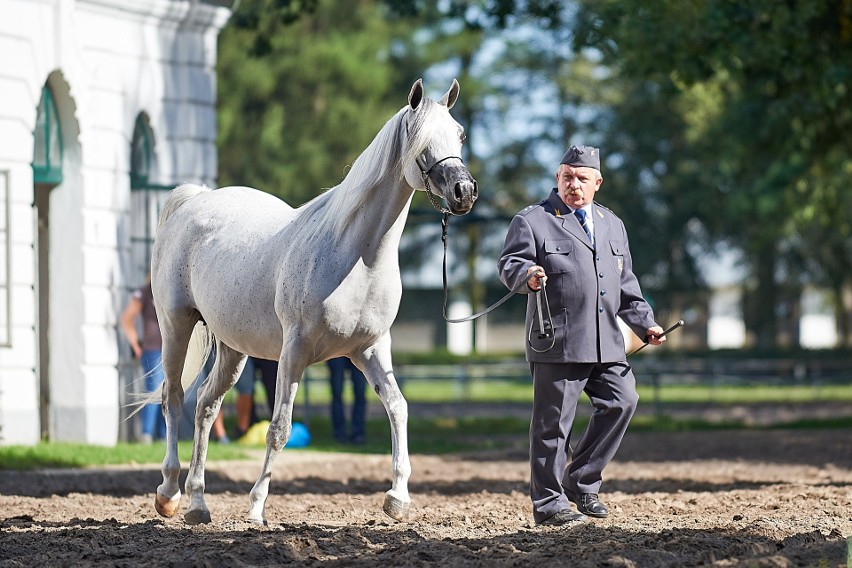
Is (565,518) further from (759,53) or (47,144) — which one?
(47,144)

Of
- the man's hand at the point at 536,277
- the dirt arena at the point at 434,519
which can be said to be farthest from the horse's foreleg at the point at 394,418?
the man's hand at the point at 536,277

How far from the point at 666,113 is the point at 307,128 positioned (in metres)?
11.2

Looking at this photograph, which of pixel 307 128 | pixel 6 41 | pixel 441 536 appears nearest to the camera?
pixel 441 536

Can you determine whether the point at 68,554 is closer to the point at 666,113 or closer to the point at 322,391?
the point at 322,391

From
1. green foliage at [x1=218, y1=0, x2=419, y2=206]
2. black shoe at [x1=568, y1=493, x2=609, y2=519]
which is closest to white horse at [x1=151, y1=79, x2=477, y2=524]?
black shoe at [x1=568, y1=493, x2=609, y2=519]

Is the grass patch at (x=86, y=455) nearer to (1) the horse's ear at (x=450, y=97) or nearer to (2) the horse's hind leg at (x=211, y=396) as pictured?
(2) the horse's hind leg at (x=211, y=396)

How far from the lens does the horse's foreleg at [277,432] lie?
800 centimetres

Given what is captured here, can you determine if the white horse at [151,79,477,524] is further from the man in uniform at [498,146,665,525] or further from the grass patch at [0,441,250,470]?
the grass patch at [0,441,250,470]

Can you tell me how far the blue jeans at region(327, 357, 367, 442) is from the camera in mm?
16266

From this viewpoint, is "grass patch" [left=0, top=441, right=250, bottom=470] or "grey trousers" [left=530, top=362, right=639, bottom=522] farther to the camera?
"grass patch" [left=0, top=441, right=250, bottom=470]

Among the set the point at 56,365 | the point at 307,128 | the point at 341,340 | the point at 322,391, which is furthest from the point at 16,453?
the point at 307,128

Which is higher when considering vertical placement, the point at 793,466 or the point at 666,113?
the point at 666,113

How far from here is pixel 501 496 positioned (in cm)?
1070

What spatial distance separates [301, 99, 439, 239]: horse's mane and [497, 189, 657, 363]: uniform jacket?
75cm
